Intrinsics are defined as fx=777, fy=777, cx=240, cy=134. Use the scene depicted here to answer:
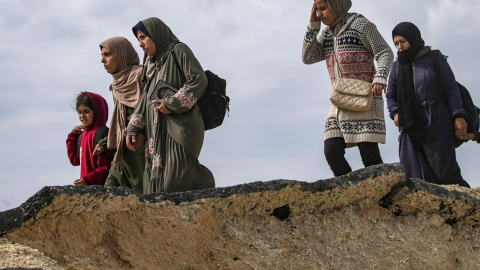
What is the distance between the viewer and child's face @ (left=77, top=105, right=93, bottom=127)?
6.43m

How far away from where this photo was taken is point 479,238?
4.23 m

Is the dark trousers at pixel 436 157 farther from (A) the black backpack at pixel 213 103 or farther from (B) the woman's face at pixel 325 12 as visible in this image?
(A) the black backpack at pixel 213 103

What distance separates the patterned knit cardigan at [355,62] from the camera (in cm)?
548

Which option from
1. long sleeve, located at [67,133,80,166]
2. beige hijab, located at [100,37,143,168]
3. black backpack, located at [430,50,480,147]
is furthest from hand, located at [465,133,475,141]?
long sleeve, located at [67,133,80,166]

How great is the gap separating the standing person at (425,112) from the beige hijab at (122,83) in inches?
79.5

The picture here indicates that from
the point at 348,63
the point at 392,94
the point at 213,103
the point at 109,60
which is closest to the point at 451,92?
the point at 392,94

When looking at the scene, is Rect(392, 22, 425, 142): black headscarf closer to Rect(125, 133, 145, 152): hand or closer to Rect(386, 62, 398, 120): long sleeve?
Rect(386, 62, 398, 120): long sleeve

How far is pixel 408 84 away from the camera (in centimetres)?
584

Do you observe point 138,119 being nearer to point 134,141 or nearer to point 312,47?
point 134,141

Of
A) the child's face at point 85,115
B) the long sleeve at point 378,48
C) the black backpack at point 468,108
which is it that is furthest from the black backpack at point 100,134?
the black backpack at point 468,108

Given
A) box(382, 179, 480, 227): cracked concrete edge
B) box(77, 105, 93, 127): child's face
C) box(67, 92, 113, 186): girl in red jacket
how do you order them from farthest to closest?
box(77, 105, 93, 127): child's face
box(67, 92, 113, 186): girl in red jacket
box(382, 179, 480, 227): cracked concrete edge

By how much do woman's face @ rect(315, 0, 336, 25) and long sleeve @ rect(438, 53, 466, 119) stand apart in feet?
3.00

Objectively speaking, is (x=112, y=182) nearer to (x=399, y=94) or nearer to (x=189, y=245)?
(x=399, y=94)

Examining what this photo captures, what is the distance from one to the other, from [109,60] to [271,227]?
313 centimetres
